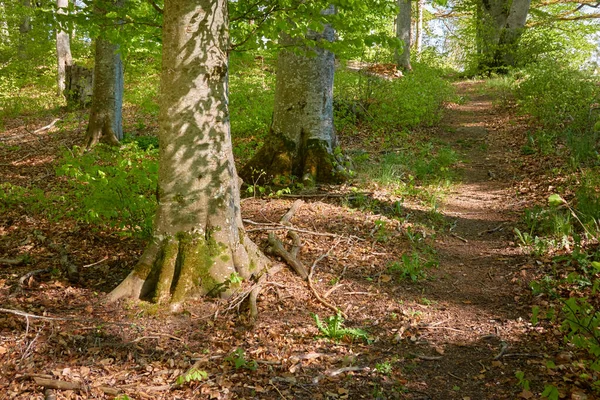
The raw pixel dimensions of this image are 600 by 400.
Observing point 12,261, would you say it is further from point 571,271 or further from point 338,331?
point 571,271

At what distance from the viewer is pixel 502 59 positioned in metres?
18.3

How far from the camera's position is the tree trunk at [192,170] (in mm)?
3664

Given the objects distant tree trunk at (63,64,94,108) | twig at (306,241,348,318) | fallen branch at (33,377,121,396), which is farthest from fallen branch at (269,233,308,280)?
distant tree trunk at (63,64,94,108)

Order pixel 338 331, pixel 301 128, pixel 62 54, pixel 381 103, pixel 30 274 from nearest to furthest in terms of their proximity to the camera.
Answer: pixel 338 331, pixel 30 274, pixel 301 128, pixel 381 103, pixel 62 54

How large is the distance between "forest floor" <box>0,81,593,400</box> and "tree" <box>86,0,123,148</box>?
3.63 metres

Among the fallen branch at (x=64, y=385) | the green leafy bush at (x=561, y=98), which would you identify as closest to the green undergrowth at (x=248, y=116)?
the fallen branch at (x=64, y=385)

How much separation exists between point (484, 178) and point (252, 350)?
6.15m

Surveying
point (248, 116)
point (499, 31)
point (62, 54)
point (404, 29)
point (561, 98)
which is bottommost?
point (248, 116)

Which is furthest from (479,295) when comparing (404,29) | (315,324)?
(404,29)

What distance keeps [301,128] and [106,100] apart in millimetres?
4897

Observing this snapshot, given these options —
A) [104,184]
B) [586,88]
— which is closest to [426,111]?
[586,88]

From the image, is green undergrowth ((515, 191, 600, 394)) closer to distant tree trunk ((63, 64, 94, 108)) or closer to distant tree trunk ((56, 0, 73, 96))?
distant tree trunk ((63, 64, 94, 108))

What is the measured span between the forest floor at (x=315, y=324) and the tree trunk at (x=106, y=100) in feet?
11.9

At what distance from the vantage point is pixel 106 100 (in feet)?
30.9
